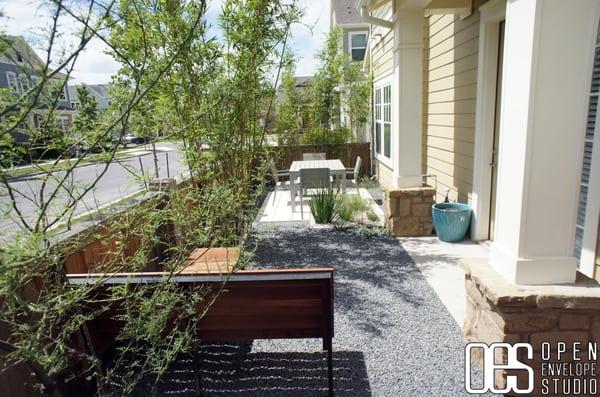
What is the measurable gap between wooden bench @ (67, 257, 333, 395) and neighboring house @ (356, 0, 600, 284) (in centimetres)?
104

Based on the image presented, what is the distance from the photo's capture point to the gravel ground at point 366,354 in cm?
221

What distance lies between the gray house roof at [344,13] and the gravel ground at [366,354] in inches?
536

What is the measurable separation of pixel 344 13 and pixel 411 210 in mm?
13035

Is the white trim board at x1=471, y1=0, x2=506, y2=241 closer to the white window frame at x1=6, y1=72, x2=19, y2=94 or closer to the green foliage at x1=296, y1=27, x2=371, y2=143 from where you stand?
the white window frame at x1=6, y1=72, x2=19, y2=94

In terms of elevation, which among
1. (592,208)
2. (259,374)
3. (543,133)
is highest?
(543,133)

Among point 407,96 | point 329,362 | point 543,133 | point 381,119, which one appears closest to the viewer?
point 543,133

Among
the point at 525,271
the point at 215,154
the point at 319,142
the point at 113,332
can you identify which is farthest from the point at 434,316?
the point at 319,142

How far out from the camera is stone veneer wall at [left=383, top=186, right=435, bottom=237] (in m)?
4.76

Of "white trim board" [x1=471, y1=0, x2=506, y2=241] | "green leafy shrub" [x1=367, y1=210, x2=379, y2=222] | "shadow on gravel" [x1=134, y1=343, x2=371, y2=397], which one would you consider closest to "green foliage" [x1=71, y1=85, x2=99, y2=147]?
"shadow on gravel" [x1=134, y1=343, x2=371, y2=397]

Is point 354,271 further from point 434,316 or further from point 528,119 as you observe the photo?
point 528,119

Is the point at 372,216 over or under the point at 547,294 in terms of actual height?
under

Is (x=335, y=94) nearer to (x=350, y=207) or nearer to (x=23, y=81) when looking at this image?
(x=350, y=207)

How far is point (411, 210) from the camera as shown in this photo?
4.80m

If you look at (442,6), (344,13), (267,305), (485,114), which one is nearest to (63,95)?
(267,305)
